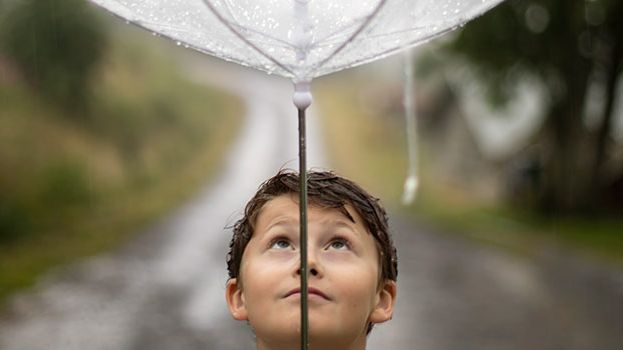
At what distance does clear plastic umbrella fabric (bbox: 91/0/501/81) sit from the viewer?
1.16m

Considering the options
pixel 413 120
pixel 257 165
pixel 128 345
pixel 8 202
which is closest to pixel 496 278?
pixel 257 165

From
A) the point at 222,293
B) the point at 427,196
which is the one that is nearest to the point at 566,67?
the point at 427,196

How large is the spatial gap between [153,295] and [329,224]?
4.08 meters

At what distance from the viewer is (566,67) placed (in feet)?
23.9

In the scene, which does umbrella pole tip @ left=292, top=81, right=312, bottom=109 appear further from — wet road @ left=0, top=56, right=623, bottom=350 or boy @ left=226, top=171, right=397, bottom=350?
wet road @ left=0, top=56, right=623, bottom=350

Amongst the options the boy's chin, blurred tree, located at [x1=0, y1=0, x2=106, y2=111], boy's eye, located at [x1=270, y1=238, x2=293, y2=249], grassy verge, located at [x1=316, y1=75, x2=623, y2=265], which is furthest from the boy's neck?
blurred tree, located at [x1=0, y1=0, x2=106, y2=111]

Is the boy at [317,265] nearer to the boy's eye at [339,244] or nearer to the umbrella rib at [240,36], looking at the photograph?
the boy's eye at [339,244]

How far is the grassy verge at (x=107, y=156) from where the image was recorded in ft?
19.6

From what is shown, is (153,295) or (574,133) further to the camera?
(574,133)

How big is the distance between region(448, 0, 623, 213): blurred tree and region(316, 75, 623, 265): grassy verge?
0.32 metres

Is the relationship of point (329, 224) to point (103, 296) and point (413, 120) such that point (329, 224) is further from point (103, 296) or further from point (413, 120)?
point (103, 296)

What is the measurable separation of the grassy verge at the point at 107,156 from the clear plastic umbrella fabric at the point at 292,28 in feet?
14.7

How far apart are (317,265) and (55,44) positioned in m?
5.59

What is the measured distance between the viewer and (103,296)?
5.14m
